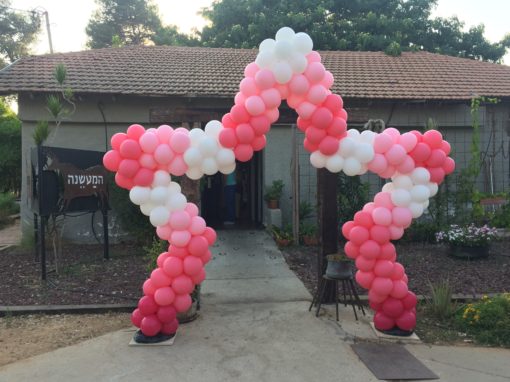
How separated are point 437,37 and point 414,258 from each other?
649 inches

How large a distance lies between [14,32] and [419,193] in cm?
3286

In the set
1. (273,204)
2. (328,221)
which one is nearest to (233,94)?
(273,204)

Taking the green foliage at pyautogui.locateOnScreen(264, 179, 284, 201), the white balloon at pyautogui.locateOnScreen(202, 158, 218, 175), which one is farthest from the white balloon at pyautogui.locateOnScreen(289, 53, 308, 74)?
the green foliage at pyautogui.locateOnScreen(264, 179, 284, 201)

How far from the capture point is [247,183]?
12.7 m

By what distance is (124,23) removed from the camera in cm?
3262

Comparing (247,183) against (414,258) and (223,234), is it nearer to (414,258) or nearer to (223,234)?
(223,234)

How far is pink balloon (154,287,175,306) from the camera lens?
174 inches

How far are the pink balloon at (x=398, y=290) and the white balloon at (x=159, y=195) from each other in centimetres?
251

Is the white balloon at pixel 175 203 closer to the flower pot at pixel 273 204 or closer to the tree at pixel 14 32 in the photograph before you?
the flower pot at pixel 273 204

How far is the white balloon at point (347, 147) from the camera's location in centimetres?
455

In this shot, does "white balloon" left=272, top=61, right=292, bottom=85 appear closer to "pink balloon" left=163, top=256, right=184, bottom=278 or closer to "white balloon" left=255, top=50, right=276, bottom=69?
"white balloon" left=255, top=50, right=276, bottom=69

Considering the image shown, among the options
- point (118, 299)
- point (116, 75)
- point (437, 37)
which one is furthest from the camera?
point (437, 37)

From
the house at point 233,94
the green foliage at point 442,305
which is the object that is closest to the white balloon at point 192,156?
the green foliage at point 442,305

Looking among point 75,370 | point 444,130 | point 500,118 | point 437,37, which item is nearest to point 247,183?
→ point 444,130
